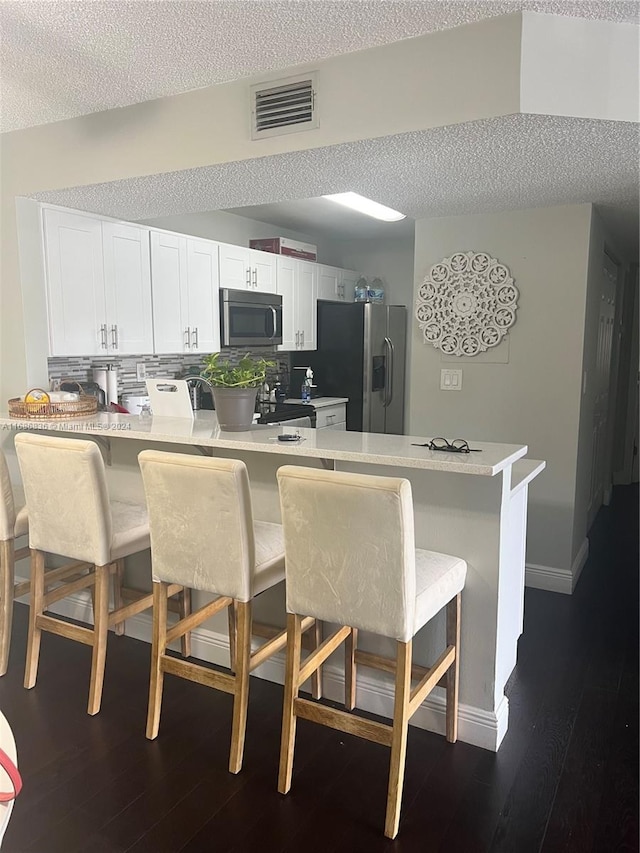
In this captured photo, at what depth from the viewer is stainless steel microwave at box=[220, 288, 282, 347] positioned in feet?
15.4

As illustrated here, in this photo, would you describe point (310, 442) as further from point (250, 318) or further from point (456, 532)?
point (250, 318)

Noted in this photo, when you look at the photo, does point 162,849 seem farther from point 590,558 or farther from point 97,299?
point 590,558

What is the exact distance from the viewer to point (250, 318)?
4926mm

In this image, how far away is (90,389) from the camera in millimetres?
4062

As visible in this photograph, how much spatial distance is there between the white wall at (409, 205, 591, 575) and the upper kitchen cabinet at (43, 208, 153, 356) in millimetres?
1818

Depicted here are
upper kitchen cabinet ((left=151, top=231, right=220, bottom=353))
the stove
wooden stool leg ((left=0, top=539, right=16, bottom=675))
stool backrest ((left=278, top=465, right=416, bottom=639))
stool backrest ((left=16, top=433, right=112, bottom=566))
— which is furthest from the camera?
the stove

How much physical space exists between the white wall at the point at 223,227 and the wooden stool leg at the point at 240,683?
302 centimetres

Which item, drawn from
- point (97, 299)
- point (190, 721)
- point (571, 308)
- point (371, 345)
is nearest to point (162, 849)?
point (190, 721)

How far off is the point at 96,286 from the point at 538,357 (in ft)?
8.73

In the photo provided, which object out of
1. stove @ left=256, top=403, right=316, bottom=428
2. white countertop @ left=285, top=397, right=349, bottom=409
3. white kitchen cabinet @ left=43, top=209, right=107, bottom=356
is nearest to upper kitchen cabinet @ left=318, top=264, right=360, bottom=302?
white countertop @ left=285, top=397, right=349, bottom=409

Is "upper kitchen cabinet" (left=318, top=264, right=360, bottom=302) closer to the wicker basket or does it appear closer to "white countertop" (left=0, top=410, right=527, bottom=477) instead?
"white countertop" (left=0, top=410, right=527, bottom=477)

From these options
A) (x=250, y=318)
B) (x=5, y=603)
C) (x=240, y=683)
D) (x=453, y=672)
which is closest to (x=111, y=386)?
(x=250, y=318)

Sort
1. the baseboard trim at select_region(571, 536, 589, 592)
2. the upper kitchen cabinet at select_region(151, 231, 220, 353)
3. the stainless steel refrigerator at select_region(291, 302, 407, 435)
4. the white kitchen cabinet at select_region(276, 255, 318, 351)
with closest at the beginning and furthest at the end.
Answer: the baseboard trim at select_region(571, 536, 589, 592) < the upper kitchen cabinet at select_region(151, 231, 220, 353) < the white kitchen cabinet at select_region(276, 255, 318, 351) < the stainless steel refrigerator at select_region(291, 302, 407, 435)

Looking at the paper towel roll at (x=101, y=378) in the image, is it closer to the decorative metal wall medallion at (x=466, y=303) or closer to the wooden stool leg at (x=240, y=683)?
the decorative metal wall medallion at (x=466, y=303)
